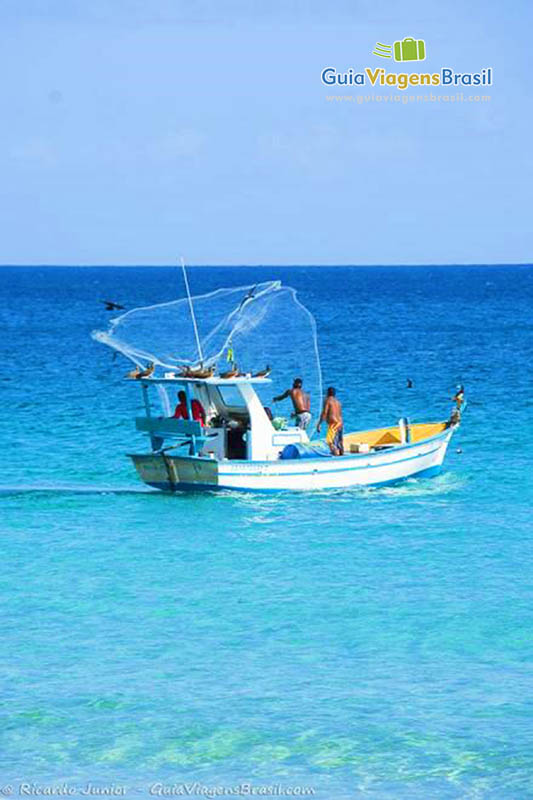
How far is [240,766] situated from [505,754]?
9.00 feet

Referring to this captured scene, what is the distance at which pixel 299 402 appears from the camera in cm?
2775

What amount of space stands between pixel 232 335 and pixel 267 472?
293 centimetres

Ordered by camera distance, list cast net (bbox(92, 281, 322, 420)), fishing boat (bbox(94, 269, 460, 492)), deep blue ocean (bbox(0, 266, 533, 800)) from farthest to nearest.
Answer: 1. cast net (bbox(92, 281, 322, 420))
2. fishing boat (bbox(94, 269, 460, 492))
3. deep blue ocean (bbox(0, 266, 533, 800))

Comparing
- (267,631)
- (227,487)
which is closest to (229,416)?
(227,487)

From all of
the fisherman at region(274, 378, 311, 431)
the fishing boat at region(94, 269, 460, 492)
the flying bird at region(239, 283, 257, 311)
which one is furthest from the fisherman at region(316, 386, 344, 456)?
the flying bird at region(239, 283, 257, 311)

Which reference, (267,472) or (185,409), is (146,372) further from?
(267,472)

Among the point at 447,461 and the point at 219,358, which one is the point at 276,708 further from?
the point at 447,461

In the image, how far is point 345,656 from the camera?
17000 millimetres

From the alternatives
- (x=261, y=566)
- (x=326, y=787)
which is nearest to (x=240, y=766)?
(x=326, y=787)

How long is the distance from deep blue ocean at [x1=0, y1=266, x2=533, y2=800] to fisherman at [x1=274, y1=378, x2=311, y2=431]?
177 cm

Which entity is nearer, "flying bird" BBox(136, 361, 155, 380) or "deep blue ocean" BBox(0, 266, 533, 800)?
"deep blue ocean" BBox(0, 266, 533, 800)

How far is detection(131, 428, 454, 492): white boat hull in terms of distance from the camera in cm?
2662

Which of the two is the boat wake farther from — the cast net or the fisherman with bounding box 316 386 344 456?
the fisherman with bounding box 316 386 344 456

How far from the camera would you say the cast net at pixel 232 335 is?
26984 mm
